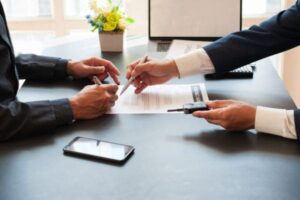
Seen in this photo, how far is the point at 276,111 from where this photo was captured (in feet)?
3.61

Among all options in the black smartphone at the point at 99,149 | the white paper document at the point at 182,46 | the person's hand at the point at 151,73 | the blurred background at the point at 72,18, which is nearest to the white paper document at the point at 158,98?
the person's hand at the point at 151,73

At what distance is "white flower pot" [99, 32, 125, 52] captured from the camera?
1.91m

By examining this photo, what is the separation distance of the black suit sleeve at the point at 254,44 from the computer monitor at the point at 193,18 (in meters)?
0.56

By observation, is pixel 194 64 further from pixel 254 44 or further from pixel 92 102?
pixel 92 102

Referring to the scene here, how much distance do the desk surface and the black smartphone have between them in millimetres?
20

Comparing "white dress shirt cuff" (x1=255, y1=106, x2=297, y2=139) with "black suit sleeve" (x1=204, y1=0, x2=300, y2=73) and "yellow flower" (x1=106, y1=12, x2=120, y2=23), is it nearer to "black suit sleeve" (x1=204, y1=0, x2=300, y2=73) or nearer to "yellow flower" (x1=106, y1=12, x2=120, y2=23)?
"black suit sleeve" (x1=204, y1=0, x2=300, y2=73)

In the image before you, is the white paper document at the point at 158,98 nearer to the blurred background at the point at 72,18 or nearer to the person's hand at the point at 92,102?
the person's hand at the point at 92,102

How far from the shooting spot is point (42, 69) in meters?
1.54

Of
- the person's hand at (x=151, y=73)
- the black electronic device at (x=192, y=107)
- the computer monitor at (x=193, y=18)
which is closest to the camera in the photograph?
the black electronic device at (x=192, y=107)

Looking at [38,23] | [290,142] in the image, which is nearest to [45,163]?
[290,142]

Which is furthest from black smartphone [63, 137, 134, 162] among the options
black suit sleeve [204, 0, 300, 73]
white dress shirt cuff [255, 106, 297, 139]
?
black suit sleeve [204, 0, 300, 73]

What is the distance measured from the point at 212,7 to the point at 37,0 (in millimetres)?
1256

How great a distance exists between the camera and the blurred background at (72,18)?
2.62 m

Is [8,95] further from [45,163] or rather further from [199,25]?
[199,25]
